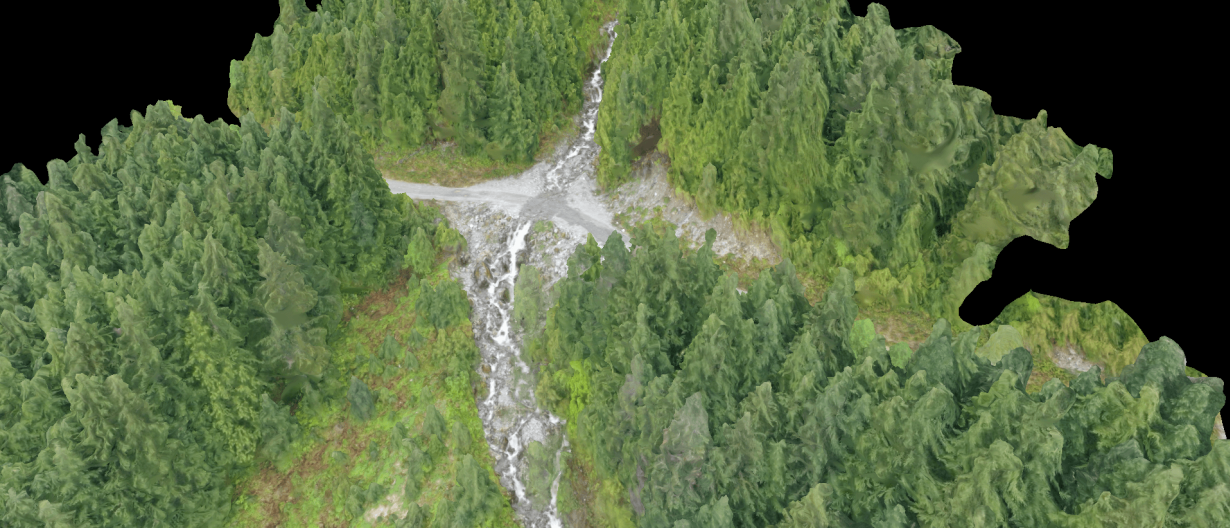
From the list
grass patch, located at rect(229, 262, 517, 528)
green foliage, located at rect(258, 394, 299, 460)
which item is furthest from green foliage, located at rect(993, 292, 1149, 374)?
green foliage, located at rect(258, 394, 299, 460)

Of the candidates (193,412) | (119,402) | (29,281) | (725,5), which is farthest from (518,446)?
(725,5)

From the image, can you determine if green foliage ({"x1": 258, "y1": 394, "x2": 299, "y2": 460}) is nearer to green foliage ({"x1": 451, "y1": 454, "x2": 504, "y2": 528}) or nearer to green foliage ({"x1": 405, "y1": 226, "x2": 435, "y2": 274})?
green foliage ({"x1": 451, "y1": 454, "x2": 504, "y2": 528})

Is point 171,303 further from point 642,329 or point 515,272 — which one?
point 642,329

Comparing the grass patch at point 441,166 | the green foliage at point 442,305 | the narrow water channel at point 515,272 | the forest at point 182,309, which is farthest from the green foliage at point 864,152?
the forest at point 182,309

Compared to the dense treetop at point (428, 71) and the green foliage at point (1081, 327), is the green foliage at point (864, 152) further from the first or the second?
the dense treetop at point (428, 71)

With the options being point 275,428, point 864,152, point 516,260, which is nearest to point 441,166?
point 516,260
